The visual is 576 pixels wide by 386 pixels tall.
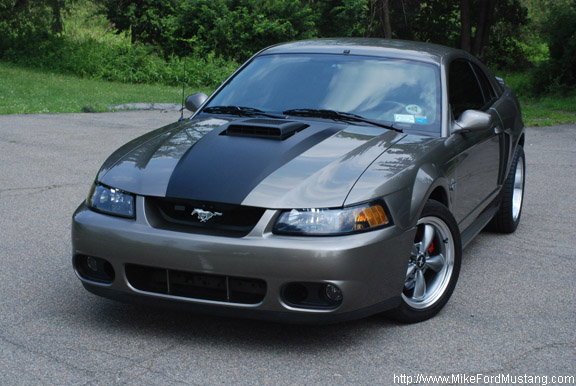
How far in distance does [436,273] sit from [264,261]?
1337 millimetres

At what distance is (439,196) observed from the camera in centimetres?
434

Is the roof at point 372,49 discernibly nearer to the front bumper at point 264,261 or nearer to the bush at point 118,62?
the front bumper at point 264,261

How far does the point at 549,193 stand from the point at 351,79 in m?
4.15

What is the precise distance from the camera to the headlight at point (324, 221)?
3.44 meters

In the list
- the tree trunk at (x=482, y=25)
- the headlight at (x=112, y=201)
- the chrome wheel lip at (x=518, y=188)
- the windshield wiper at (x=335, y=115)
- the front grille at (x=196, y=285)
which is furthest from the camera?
the tree trunk at (x=482, y=25)

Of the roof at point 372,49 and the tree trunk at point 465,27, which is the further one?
the tree trunk at point 465,27

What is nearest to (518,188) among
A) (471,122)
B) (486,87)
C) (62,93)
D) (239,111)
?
(486,87)

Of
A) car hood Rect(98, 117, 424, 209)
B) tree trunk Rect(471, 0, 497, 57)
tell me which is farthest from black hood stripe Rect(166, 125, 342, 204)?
tree trunk Rect(471, 0, 497, 57)

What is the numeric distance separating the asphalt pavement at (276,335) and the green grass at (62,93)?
32.0 feet

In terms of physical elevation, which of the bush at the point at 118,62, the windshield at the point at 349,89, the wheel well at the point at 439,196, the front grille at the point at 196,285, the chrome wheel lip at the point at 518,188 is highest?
the windshield at the point at 349,89

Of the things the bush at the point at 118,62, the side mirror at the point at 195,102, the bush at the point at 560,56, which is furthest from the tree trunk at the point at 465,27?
the side mirror at the point at 195,102

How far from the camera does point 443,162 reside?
425 centimetres

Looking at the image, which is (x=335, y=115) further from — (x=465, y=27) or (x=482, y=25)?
(x=482, y=25)

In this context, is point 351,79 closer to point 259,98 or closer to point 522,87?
point 259,98
